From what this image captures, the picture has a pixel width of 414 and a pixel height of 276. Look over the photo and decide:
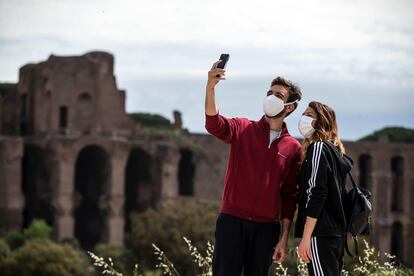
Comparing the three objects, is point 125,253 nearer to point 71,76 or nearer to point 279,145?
point 71,76

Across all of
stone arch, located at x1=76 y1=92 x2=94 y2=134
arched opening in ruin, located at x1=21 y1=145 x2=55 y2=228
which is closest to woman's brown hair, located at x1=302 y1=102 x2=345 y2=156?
arched opening in ruin, located at x1=21 y1=145 x2=55 y2=228

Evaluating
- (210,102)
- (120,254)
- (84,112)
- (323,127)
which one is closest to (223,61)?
(210,102)

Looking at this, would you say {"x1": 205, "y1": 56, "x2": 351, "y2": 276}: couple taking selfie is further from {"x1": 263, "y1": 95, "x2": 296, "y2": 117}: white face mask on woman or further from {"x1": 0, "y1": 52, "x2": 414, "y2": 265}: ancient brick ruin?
{"x1": 0, "y1": 52, "x2": 414, "y2": 265}: ancient brick ruin

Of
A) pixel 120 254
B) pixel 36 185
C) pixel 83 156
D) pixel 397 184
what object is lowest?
pixel 120 254

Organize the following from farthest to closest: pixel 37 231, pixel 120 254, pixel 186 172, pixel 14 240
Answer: pixel 186 172 → pixel 37 231 → pixel 14 240 → pixel 120 254

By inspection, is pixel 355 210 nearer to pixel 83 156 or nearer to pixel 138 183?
pixel 83 156

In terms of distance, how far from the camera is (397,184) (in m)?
56.2

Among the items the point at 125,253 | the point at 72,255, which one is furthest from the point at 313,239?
the point at 125,253

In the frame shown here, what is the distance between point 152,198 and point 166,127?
736 centimetres

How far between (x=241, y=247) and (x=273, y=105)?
1.09 meters

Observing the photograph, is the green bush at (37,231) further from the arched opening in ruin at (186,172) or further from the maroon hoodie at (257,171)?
the maroon hoodie at (257,171)

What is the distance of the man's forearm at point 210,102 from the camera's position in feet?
23.8

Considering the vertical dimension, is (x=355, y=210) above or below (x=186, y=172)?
below

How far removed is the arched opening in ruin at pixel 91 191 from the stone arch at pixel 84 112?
1099mm
